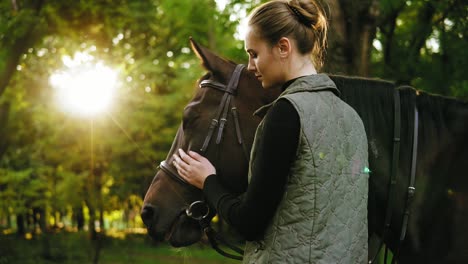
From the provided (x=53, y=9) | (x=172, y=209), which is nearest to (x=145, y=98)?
(x=53, y=9)

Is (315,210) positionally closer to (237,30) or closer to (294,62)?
(294,62)

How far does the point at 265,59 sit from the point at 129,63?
1489 cm

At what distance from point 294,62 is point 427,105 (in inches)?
32.2

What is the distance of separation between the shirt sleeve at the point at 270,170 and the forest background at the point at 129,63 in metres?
2.10

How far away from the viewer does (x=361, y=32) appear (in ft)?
15.1

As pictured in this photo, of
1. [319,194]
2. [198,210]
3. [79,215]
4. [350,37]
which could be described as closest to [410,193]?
[319,194]

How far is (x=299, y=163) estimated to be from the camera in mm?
2074

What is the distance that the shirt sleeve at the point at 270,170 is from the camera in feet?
6.63

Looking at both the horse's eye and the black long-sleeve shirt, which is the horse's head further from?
the black long-sleeve shirt

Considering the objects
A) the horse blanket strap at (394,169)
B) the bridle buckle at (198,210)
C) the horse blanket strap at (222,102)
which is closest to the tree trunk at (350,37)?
the horse blanket strap at (222,102)

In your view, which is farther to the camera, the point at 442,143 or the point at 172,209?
the point at 172,209

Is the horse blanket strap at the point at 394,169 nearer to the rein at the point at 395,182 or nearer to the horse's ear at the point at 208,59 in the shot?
the rein at the point at 395,182

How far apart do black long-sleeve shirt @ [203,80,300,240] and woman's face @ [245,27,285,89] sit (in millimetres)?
219

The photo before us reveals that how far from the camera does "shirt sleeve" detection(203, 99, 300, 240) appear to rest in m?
2.02
